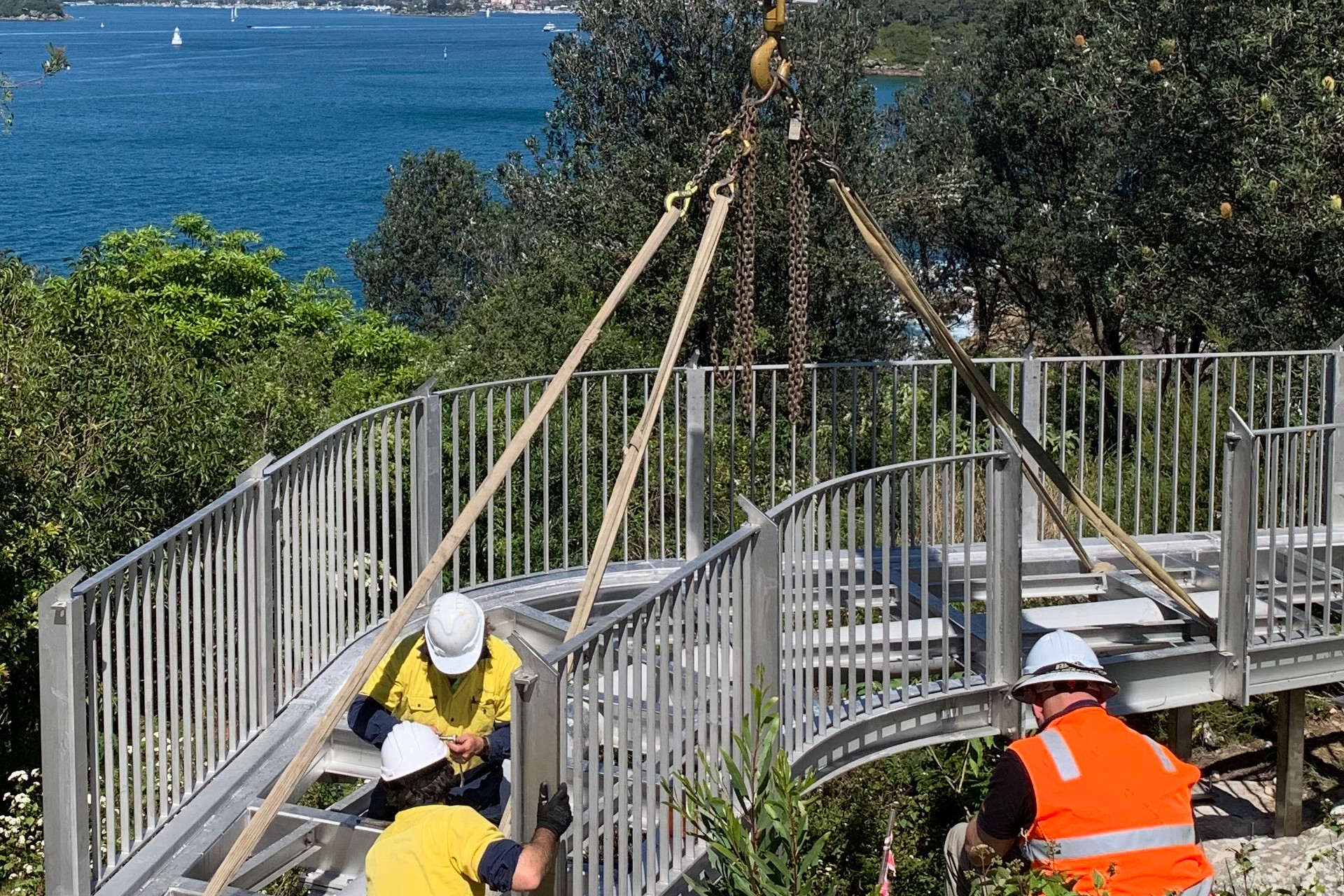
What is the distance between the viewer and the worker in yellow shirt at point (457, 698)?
5840 mm

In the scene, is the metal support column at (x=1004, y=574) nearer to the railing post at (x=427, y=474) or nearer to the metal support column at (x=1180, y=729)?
the railing post at (x=427, y=474)

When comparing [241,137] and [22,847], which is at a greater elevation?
[241,137]

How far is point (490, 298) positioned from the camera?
70.8 ft

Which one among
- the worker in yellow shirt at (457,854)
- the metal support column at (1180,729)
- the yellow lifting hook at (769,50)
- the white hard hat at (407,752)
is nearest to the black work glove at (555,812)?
the worker in yellow shirt at (457,854)

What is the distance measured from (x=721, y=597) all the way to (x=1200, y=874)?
186 centimetres

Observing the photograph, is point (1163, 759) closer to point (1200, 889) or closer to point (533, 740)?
point (1200, 889)

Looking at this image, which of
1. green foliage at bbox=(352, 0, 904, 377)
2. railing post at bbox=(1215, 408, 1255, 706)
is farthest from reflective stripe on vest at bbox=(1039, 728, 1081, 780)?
green foliage at bbox=(352, 0, 904, 377)

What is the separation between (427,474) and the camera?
796cm

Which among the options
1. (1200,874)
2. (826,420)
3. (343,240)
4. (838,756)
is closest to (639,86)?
(826,420)

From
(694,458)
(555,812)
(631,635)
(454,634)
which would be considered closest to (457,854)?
(555,812)

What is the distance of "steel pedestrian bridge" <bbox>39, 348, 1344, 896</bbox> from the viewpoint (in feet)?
17.1

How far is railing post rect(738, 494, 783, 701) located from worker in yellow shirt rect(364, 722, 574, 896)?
1405mm

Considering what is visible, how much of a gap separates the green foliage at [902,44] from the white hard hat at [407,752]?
8560cm

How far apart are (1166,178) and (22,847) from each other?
50.4 ft
